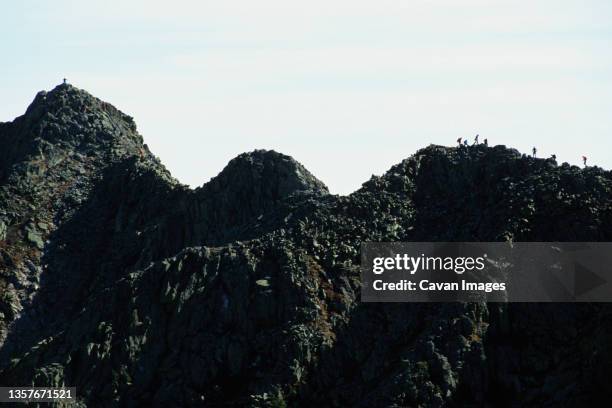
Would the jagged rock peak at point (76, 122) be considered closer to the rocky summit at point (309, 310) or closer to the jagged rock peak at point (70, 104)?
the jagged rock peak at point (70, 104)

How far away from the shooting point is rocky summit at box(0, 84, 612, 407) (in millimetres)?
92375

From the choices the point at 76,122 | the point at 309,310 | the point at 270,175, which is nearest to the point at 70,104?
the point at 76,122

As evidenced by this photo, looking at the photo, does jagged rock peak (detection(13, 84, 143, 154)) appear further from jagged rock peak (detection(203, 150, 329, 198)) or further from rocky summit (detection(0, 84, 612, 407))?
jagged rock peak (detection(203, 150, 329, 198))

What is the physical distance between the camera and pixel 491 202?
107m

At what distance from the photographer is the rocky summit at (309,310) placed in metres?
92.4

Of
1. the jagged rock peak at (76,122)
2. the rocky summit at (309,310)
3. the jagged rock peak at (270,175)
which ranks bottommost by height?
the rocky summit at (309,310)

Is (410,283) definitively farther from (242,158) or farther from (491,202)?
(242,158)

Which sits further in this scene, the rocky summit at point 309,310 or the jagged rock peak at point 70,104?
Result: the jagged rock peak at point 70,104

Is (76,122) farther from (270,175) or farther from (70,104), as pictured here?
(270,175)

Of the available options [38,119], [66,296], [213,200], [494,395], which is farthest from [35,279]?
[494,395]

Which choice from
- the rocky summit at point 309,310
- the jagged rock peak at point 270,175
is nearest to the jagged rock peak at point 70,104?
the rocky summit at point 309,310

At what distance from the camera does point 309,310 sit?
9975 centimetres

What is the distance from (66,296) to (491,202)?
46083 mm

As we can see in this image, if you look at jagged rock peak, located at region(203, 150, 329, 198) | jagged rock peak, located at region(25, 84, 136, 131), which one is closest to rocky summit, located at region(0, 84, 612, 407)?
jagged rock peak, located at region(203, 150, 329, 198)
